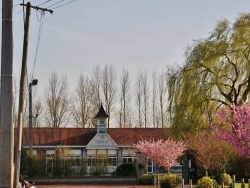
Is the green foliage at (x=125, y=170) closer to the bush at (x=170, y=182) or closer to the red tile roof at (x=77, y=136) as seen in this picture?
the red tile roof at (x=77, y=136)

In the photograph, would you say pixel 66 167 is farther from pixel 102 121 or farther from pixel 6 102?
pixel 6 102

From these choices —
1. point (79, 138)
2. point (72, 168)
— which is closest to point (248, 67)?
point (72, 168)

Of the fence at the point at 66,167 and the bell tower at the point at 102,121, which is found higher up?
the bell tower at the point at 102,121

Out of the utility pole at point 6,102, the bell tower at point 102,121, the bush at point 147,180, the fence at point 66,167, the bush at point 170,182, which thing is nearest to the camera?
the utility pole at point 6,102

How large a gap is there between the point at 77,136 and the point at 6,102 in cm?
3996

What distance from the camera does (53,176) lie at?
35.4m

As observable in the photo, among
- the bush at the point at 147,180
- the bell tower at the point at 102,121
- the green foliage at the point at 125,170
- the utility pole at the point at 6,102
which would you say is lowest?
the bush at the point at 147,180

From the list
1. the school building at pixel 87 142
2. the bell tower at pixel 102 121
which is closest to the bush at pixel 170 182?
the school building at pixel 87 142

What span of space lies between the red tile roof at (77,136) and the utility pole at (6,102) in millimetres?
38554

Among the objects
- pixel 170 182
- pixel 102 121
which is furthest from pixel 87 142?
pixel 170 182

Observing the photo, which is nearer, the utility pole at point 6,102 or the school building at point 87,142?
the utility pole at point 6,102

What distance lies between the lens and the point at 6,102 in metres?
8.09

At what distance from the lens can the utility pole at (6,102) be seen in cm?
799

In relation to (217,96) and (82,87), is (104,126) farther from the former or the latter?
(217,96)
